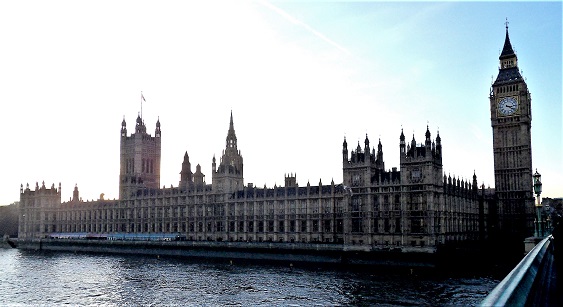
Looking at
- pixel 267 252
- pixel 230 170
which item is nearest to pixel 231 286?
pixel 267 252

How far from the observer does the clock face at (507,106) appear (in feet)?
474

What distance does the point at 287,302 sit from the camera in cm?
6306

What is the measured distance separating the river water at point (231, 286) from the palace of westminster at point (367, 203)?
20341 mm

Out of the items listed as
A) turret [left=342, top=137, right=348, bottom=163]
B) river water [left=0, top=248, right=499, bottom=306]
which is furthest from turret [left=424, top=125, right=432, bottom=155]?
river water [left=0, top=248, right=499, bottom=306]

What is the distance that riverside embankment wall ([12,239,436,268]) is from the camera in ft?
333

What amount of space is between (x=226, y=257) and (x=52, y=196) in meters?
108

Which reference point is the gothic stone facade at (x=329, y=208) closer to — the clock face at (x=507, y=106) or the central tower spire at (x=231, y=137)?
the central tower spire at (x=231, y=137)

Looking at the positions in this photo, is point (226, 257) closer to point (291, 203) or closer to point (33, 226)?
point (291, 203)

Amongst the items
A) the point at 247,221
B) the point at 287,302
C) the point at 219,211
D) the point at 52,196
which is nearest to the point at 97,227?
the point at 52,196

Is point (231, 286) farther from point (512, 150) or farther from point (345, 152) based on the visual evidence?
point (512, 150)

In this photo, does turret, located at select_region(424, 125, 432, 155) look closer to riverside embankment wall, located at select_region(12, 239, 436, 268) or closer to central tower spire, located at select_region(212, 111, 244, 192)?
riverside embankment wall, located at select_region(12, 239, 436, 268)

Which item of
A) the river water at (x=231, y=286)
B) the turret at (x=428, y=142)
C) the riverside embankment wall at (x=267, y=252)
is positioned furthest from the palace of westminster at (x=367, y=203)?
the river water at (x=231, y=286)

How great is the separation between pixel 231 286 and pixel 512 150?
102111mm

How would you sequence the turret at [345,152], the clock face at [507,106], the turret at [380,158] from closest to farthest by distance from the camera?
the turret at [345,152], the turret at [380,158], the clock face at [507,106]
